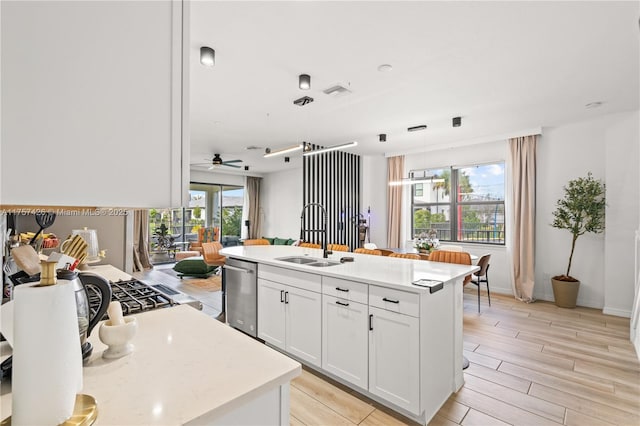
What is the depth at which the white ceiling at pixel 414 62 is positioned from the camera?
206 cm

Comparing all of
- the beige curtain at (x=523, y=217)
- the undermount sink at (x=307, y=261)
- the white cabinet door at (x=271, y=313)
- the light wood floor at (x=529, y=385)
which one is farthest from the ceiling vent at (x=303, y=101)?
the beige curtain at (x=523, y=217)

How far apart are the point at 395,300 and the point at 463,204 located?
451 centimetres

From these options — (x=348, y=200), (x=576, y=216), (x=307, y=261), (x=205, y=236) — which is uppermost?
(x=348, y=200)

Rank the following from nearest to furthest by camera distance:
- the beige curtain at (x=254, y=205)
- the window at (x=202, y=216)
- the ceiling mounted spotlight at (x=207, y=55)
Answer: the ceiling mounted spotlight at (x=207, y=55)
the window at (x=202, y=216)
the beige curtain at (x=254, y=205)

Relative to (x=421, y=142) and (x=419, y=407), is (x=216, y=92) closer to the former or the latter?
(x=419, y=407)

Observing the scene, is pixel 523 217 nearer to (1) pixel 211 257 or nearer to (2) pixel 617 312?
(2) pixel 617 312

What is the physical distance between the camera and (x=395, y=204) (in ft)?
21.5

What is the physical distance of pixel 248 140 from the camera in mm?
5508

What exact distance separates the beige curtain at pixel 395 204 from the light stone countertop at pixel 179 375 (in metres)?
5.66

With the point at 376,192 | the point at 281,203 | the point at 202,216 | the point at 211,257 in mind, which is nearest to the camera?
the point at 211,257

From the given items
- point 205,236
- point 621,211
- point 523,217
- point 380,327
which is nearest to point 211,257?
point 380,327

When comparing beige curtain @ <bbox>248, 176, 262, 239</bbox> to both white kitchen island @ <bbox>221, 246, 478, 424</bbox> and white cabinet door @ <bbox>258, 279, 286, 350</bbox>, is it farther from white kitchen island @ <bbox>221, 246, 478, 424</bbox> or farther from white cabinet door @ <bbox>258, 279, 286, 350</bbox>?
white kitchen island @ <bbox>221, 246, 478, 424</bbox>

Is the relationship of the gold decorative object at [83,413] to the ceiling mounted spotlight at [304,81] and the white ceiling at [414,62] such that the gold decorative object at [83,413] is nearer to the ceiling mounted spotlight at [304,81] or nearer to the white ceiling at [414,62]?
the white ceiling at [414,62]

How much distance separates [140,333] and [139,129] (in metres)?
0.91
